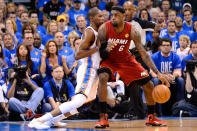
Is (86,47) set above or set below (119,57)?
above

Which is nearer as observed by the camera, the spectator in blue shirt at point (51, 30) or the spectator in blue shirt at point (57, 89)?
the spectator in blue shirt at point (57, 89)

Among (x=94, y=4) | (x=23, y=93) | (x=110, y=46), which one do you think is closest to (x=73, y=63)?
(x=23, y=93)

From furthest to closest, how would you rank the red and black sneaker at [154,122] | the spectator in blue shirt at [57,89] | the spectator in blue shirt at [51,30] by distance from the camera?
the spectator in blue shirt at [51,30] < the spectator in blue shirt at [57,89] < the red and black sneaker at [154,122]

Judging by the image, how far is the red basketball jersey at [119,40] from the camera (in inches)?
252

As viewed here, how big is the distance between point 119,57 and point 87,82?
713 mm

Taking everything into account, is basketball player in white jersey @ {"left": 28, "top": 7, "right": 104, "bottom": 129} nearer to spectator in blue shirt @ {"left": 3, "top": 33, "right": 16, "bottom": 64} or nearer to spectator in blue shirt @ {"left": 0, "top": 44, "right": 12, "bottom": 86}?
spectator in blue shirt @ {"left": 0, "top": 44, "right": 12, "bottom": 86}

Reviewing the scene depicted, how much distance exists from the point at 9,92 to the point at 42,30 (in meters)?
3.57

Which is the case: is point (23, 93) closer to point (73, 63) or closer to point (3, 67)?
point (3, 67)

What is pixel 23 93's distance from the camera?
863 cm

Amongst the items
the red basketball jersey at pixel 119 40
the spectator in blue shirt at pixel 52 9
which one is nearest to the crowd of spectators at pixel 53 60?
the spectator in blue shirt at pixel 52 9

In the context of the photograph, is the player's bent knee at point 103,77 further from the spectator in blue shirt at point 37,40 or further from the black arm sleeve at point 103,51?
the spectator in blue shirt at point 37,40

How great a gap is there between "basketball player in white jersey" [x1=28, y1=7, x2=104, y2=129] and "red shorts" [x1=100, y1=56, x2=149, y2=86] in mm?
208

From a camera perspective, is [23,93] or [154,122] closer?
[154,122]

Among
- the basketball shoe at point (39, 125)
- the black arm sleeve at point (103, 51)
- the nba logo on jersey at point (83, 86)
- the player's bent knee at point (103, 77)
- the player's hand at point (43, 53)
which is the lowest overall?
the basketball shoe at point (39, 125)
